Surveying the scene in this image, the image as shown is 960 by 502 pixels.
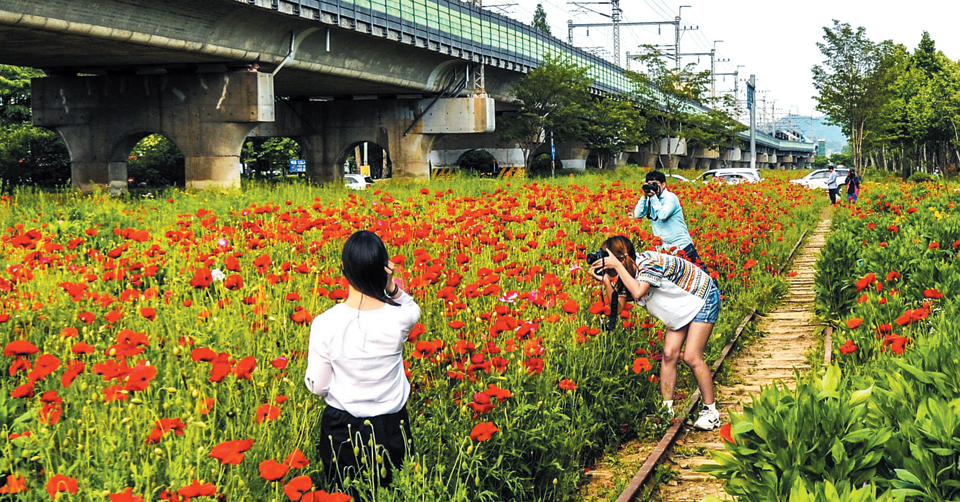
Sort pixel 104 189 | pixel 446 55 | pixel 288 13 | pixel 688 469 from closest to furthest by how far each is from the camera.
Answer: pixel 688 469, pixel 288 13, pixel 104 189, pixel 446 55

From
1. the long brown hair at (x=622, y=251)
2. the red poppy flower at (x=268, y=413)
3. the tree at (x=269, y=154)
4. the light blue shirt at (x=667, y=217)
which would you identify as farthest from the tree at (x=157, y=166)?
the red poppy flower at (x=268, y=413)

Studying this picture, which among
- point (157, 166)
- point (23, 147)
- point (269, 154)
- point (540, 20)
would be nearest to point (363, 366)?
point (23, 147)

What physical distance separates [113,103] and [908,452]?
95.1 feet

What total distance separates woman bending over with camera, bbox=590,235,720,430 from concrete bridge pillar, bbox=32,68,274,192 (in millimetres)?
21626

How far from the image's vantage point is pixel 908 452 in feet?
12.9

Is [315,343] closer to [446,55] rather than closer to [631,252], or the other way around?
[631,252]

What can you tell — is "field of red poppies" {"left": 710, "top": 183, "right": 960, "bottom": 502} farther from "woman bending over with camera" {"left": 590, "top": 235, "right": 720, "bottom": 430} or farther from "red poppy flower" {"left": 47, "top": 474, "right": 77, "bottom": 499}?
"red poppy flower" {"left": 47, "top": 474, "right": 77, "bottom": 499}

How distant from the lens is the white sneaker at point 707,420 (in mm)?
7605

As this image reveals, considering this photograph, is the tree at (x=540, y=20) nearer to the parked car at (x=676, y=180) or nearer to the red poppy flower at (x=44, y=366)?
the parked car at (x=676, y=180)

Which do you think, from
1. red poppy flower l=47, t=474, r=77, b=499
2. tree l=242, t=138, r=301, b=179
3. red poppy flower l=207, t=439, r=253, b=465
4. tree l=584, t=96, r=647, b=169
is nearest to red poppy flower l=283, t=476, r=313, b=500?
red poppy flower l=207, t=439, r=253, b=465

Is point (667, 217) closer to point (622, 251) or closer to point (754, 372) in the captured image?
point (754, 372)

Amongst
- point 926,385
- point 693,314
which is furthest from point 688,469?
point 926,385

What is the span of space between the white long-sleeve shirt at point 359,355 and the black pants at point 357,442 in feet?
0.16

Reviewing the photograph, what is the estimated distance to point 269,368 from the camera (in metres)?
5.58
